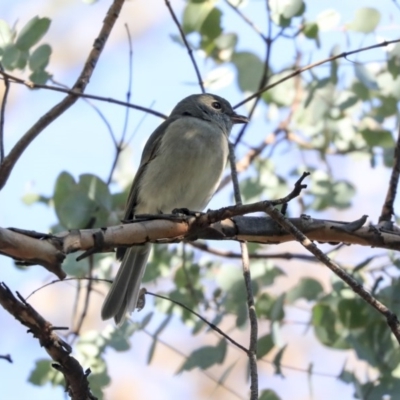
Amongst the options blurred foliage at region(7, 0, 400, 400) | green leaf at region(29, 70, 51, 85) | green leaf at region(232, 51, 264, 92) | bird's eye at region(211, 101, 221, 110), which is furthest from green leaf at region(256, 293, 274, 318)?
bird's eye at region(211, 101, 221, 110)

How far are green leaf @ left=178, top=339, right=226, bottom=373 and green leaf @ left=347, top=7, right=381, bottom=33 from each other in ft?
6.29

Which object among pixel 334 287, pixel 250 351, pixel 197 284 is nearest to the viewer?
pixel 250 351

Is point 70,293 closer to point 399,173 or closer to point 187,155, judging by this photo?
point 187,155

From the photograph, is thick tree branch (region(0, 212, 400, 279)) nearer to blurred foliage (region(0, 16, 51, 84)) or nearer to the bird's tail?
the bird's tail

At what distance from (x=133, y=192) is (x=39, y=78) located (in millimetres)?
1077

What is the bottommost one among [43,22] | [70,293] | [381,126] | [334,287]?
Answer: [334,287]

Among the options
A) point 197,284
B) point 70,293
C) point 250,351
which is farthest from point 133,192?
point 70,293

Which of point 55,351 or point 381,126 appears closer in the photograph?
point 55,351

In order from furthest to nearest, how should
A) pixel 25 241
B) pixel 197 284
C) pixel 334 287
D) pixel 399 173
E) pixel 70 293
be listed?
Answer: 1. pixel 70 293
2. pixel 197 284
3. pixel 334 287
4. pixel 399 173
5. pixel 25 241

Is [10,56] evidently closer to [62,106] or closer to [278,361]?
[62,106]

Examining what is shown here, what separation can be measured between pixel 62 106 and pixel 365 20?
183 cm

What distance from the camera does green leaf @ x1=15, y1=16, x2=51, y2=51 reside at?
11.6 ft

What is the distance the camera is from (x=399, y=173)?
3.40 m

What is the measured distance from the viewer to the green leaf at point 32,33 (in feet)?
11.6
